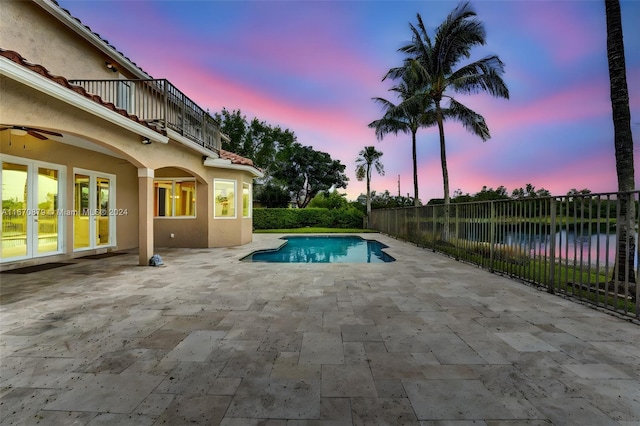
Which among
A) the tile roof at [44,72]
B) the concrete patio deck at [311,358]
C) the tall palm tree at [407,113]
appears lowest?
the concrete patio deck at [311,358]

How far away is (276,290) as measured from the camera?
529 centimetres


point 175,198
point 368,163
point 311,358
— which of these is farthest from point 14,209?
point 368,163

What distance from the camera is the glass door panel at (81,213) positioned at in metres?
8.88

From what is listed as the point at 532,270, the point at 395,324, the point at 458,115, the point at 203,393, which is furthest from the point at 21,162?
the point at 458,115

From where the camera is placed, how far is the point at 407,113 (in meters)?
18.3

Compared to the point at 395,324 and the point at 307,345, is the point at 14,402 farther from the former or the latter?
the point at 395,324

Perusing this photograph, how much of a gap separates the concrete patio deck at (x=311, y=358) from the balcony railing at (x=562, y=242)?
1.76ft

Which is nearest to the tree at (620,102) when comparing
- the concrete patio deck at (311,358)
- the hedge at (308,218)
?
the concrete patio deck at (311,358)

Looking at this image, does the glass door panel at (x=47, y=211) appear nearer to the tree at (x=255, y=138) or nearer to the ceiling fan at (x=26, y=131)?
the ceiling fan at (x=26, y=131)

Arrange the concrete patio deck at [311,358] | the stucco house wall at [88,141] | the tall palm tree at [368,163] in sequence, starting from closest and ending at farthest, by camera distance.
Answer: the concrete patio deck at [311,358]
the stucco house wall at [88,141]
the tall palm tree at [368,163]

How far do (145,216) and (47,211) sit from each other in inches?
116

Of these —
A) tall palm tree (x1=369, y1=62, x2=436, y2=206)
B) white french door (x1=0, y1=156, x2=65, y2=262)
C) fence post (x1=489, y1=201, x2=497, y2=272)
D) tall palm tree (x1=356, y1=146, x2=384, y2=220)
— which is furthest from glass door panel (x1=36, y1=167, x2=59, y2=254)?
tall palm tree (x1=356, y1=146, x2=384, y2=220)

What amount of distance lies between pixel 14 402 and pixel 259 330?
2038mm

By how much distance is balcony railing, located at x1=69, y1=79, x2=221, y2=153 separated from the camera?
802 cm
